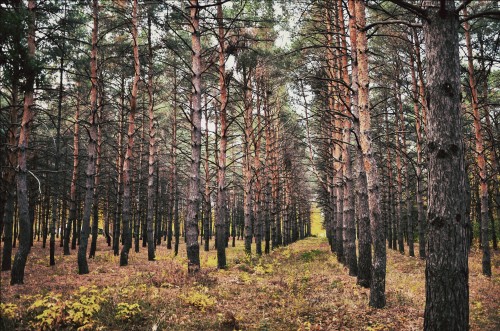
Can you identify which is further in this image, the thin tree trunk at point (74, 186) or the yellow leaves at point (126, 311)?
the thin tree trunk at point (74, 186)

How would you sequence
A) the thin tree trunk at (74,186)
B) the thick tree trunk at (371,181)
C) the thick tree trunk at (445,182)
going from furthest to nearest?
the thin tree trunk at (74,186), the thick tree trunk at (371,181), the thick tree trunk at (445,182)

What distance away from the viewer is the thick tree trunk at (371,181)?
22.1 ft

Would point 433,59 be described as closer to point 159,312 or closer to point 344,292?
point 159,312

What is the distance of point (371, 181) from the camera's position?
7.15m

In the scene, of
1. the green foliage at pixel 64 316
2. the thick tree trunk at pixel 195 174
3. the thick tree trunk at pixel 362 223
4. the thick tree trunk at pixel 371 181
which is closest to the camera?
the green foliage at pixel 64 316

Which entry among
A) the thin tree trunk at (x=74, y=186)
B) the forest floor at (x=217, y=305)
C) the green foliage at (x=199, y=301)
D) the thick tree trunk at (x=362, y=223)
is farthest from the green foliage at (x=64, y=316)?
the thin tree trunk at (x=74, y=186)

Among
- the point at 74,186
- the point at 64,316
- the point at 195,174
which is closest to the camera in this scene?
the point at 64,316

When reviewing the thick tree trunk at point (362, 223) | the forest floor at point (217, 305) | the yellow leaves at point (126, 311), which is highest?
the thick tree trunk at point (362, 223)

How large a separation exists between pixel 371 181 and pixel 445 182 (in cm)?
396

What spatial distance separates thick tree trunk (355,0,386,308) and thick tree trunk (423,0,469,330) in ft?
11.4

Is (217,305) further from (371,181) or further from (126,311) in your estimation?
(371,181)

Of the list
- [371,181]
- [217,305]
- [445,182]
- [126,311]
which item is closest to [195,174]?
[217,305]

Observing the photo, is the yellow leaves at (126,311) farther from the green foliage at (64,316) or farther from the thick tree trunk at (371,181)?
the thick tree trunk at (371,181)

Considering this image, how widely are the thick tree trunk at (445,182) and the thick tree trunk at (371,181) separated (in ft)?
11.4
